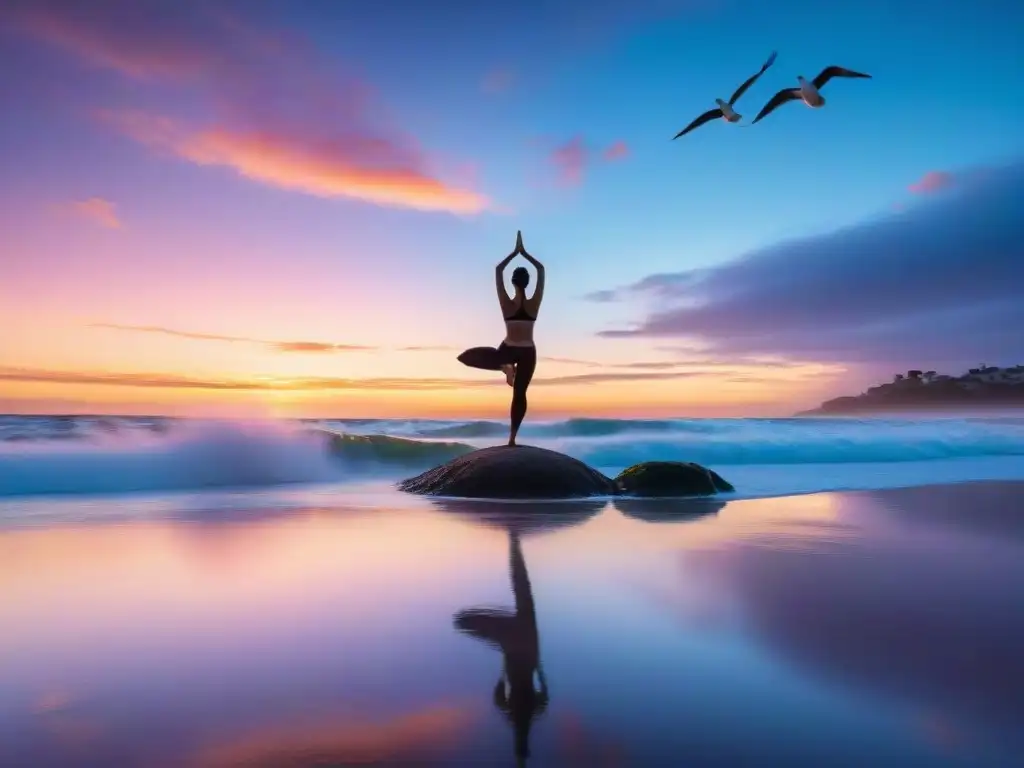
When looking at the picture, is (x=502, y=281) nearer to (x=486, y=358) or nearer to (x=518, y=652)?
(x=486, y=358)

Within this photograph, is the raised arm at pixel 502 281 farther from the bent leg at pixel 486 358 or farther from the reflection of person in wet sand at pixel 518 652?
the reflection of person in wet sand at pixel 518 652

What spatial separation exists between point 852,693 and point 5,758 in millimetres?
2795

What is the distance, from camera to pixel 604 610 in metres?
3.91

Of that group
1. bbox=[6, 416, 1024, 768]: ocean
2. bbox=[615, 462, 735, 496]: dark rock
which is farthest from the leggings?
bbox=[6, 416, 1024, 768]: ocean

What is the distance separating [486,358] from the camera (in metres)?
10.4

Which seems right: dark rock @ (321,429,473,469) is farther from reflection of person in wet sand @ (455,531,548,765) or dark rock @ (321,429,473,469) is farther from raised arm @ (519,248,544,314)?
reflection of person in wet sand @ (455,531,548,765)

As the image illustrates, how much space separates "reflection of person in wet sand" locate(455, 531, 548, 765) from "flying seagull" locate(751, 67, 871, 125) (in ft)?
20.0

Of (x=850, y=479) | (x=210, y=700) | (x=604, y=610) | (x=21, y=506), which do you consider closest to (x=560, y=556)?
(x=604, y=610)

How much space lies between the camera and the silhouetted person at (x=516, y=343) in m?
9.73

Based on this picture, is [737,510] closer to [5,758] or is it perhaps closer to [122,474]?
[5,758]

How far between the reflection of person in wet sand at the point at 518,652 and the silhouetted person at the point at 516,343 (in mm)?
5558

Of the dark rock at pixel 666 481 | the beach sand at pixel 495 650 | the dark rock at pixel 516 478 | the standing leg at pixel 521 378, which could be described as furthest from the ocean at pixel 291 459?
the beach sand at pixel 495 650

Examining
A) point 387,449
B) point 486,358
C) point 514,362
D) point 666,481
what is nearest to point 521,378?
point 514,362

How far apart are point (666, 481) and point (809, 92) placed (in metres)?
5.25
